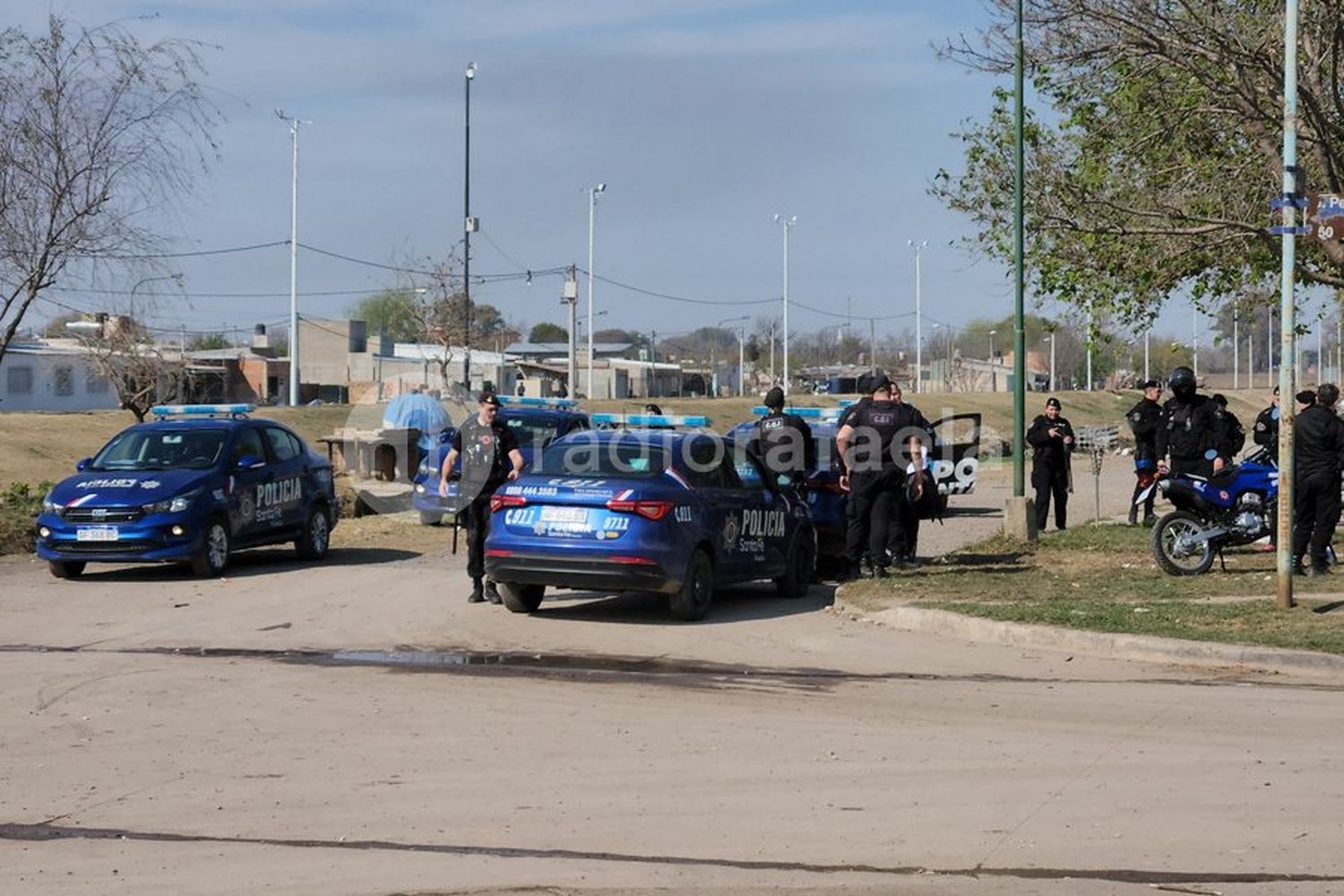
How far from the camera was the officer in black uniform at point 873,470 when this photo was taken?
15.9 meters

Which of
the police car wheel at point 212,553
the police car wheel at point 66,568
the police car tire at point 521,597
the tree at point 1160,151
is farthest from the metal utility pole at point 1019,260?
the police car wheel at point 66,568

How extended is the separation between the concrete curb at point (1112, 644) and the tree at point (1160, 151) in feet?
18.6

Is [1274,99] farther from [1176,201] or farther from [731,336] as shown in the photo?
[731,336]

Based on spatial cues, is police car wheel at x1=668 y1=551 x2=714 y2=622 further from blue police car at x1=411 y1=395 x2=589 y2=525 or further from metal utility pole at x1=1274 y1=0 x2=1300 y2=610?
blue police car at x1=411 y1=395 x2=589 y2=525

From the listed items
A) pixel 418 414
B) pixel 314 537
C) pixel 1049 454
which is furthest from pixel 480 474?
pixel 418 414

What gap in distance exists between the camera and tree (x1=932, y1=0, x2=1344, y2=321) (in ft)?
58.4

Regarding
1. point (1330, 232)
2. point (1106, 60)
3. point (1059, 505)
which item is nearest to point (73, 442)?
point (1059, 505)

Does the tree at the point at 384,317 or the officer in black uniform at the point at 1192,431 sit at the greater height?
the tree at the point at 384,317

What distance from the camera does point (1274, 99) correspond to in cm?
1814

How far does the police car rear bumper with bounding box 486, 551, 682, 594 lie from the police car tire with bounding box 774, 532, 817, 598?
239cm

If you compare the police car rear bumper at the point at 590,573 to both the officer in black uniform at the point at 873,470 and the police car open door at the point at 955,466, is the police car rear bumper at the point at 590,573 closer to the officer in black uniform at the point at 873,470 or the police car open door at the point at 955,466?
the officer in black uniform at the point at 873,470

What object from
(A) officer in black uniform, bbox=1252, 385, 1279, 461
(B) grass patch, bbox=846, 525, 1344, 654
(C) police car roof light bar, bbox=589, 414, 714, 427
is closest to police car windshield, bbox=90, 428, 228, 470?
(C) police car roof light bar, bbox=589, 414, 714, 427

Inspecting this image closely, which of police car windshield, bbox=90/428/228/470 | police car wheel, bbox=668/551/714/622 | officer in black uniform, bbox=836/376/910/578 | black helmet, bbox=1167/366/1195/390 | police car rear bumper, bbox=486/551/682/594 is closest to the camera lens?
police car rear bumper, bbox=486/551/682/594

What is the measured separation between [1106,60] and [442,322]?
48.0m
